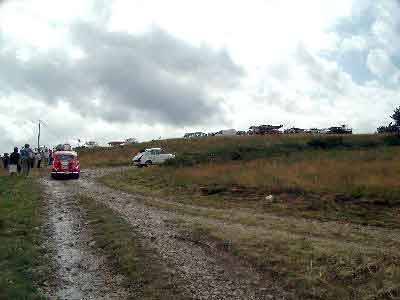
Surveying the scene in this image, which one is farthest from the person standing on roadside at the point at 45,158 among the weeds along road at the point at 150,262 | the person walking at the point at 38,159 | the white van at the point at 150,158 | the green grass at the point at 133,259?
the green grass at the point at 133,259

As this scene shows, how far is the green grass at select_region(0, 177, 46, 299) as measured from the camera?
7.95 m

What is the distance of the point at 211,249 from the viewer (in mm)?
10891

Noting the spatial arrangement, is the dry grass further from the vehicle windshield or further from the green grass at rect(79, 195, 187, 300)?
the green grass at rect(79, 195, 187, 300)

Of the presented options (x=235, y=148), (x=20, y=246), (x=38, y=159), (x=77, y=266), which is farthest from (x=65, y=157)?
(x=77, y=266)

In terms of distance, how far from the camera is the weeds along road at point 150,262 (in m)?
8.01

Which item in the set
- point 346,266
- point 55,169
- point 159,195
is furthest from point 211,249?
point 55,169

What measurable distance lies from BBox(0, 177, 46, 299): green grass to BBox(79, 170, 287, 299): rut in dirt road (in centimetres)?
262

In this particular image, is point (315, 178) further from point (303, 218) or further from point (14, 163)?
point (14, 163)

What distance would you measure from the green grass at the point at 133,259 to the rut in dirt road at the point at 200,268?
24 cm

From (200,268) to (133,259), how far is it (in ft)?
4.81

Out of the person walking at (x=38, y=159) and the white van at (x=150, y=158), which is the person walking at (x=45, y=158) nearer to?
the person walking at (x=38, y=159)

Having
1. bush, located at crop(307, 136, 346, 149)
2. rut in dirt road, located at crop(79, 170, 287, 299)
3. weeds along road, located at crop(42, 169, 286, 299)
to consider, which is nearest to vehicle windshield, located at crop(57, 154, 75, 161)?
weeds along road, located at crop(42, 169, 286, 299)

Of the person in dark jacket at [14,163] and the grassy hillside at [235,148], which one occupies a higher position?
the grassy hillside at [235,148]

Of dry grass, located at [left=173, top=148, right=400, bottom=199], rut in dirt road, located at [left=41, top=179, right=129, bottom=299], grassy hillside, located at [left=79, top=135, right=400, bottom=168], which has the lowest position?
rut in dirt road, located at [left=41, top=179, right=129, bottom=299]
